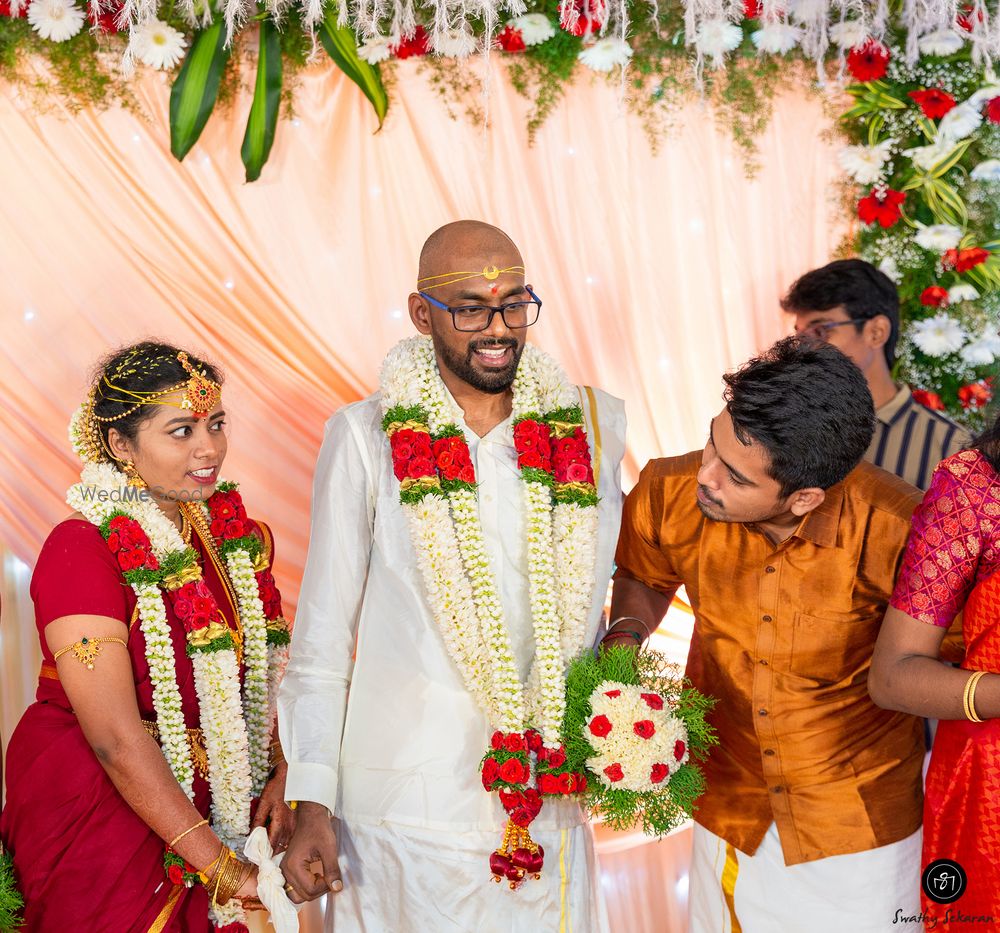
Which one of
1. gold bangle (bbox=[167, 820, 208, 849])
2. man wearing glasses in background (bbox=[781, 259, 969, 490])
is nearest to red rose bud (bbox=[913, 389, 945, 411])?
man wearing glasses in background (bbox=[781, 259, 969, 490])

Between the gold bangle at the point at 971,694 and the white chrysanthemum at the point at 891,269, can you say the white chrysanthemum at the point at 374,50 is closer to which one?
the white chrysanthemum at the point at 891,269

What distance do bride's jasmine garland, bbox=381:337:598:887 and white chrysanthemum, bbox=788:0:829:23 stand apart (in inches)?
80.2

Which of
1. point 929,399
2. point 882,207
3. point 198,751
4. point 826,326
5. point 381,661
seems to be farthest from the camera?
point 882,207

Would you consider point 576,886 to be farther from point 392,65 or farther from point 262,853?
point 392,65

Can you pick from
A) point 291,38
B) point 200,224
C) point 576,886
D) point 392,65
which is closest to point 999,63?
point 392,65

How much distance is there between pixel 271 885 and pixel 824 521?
1.54 meters

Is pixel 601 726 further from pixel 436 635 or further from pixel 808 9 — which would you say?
pixel 808 9

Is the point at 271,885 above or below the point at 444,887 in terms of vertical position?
above

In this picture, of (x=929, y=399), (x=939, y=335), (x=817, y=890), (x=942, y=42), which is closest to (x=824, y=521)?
(x=817, y=890)

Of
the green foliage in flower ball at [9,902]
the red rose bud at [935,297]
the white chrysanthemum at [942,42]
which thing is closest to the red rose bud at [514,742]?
the green foliage in flower ball at [9,902]

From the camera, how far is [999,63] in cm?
396

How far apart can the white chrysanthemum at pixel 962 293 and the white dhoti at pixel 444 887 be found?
7.93ft

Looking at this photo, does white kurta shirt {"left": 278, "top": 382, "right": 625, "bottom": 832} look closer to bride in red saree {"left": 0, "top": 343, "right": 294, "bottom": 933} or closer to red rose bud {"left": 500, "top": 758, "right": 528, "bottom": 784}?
red rose bud {"left": 500, "top": 758, "right": 528, "bottom": 784}

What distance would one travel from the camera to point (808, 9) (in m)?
3.92
